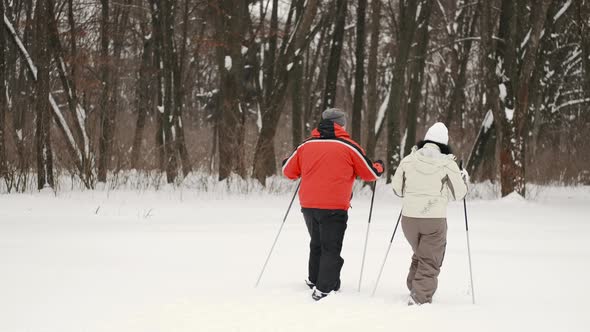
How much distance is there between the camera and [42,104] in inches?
685

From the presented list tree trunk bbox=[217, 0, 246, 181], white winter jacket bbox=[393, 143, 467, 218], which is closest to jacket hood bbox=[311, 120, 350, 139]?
white winter jacket bbox=[393, 143, 467, 218]

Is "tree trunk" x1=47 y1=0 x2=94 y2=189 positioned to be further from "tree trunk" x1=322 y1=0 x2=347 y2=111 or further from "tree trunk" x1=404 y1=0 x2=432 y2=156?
"tree trunk" x1=404 y1=0 x2=432 y2=156

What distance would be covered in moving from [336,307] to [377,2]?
16.6 meters

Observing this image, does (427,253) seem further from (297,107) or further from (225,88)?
(297,107)

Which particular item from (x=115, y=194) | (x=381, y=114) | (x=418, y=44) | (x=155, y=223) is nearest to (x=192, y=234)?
(x=155, y=223)

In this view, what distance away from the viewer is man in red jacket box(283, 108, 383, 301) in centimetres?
693

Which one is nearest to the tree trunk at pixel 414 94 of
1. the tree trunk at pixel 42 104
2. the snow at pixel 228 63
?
the snow at pixel 228 63

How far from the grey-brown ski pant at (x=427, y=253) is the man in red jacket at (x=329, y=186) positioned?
0.65 metres

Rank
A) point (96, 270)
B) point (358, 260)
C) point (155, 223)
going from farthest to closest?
point (155, 223) → point (358, 260) → point (96, 270)

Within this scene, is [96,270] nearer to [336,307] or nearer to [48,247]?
[48,247]

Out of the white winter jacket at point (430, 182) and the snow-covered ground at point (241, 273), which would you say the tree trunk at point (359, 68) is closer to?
the snow-covered ground at point (241, 273)

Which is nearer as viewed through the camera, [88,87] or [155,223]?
[155,223]

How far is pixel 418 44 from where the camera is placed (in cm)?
2430

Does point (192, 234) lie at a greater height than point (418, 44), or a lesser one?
lesser
